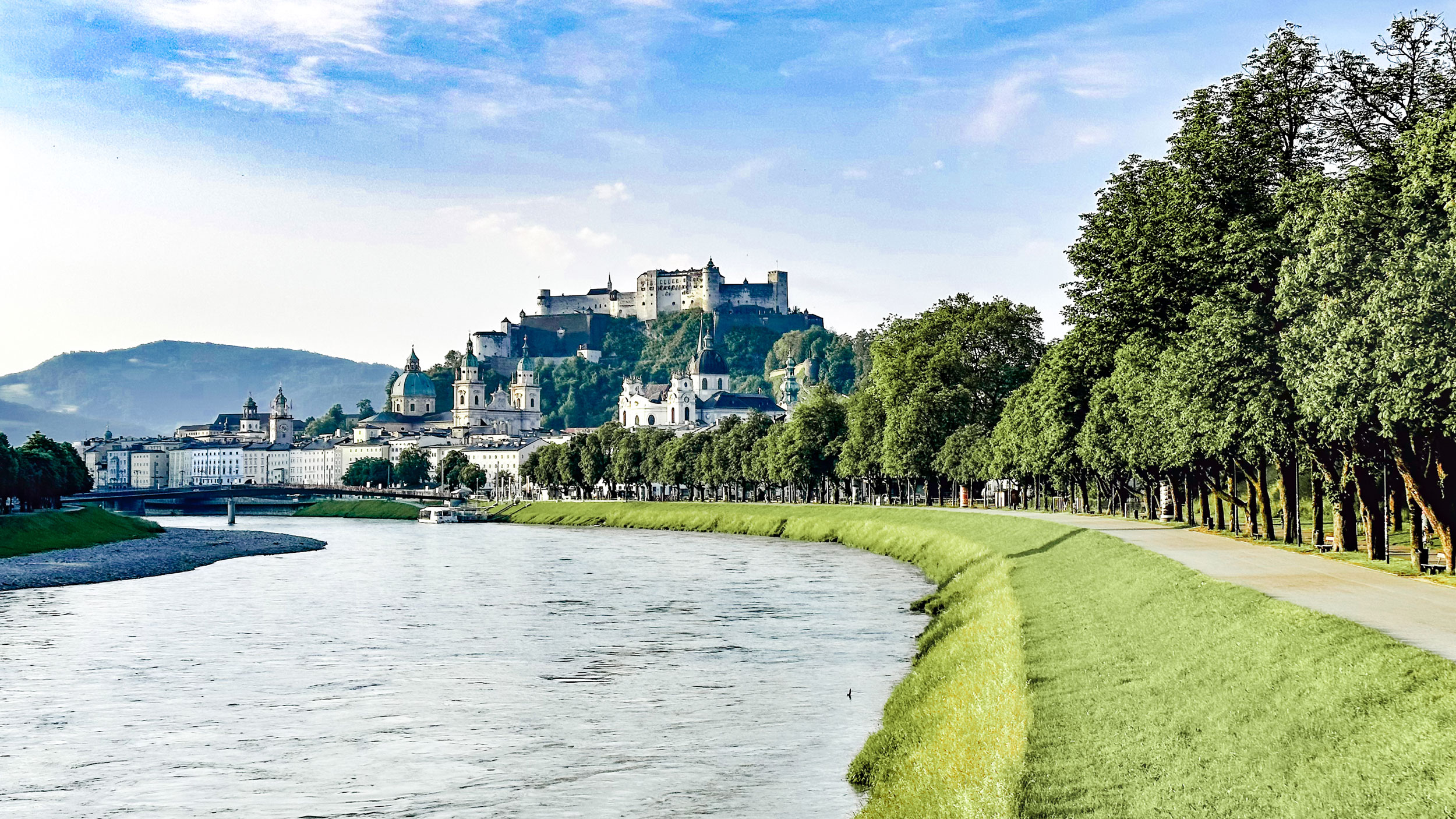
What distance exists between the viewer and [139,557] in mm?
79312

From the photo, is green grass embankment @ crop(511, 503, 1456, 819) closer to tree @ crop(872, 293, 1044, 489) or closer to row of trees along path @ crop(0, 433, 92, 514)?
tree @ crop(872, 293, 1044, 489)

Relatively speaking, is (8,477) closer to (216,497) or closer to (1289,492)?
(1289,492)

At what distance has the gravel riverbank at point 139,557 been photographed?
208 feet

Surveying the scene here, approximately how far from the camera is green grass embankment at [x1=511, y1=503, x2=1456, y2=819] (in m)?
13.8

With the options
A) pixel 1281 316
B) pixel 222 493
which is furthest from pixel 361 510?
pixel 1281 316

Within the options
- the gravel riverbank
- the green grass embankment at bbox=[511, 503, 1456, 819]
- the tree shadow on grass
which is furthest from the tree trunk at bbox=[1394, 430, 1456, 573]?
the gravel riverbank

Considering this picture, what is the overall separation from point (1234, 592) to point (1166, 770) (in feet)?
35.1

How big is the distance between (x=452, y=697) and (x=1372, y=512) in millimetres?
22925

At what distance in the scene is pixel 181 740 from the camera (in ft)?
79.9

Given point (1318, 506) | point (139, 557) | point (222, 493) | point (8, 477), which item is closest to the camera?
point (1318, 506)

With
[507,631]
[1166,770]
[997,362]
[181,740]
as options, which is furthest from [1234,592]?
[997,362]

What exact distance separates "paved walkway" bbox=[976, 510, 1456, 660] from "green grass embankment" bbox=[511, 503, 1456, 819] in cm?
82

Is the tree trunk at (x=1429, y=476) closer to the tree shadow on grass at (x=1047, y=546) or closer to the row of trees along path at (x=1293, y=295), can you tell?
the row of trees along path at (x=1293, y=295)

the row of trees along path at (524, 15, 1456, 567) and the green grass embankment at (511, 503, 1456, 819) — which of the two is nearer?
the green grass embankment at (511, 503, 1456, 819)
